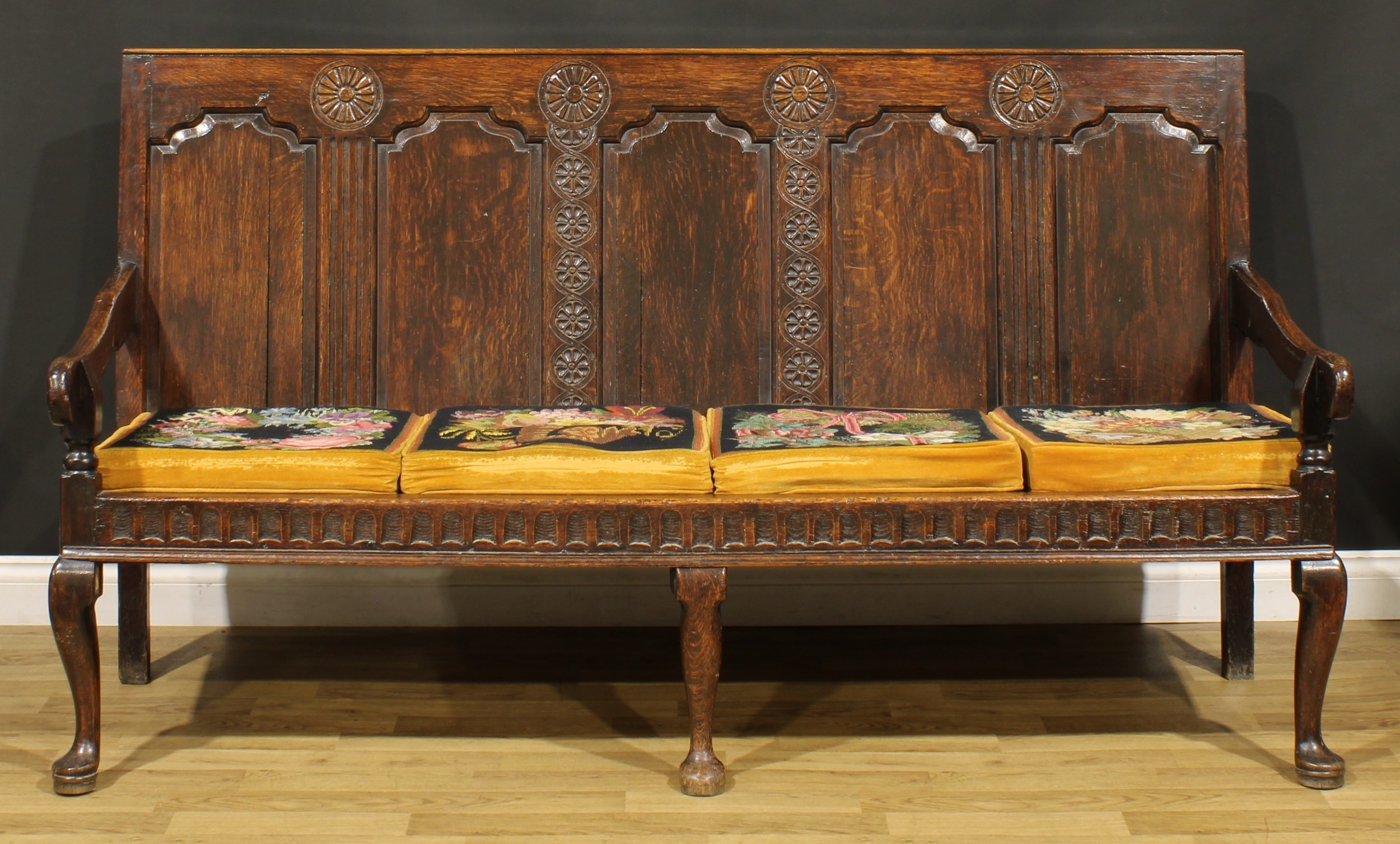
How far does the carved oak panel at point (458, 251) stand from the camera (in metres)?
2.57

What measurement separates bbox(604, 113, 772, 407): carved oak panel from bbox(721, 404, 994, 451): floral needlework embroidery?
0.75 feet

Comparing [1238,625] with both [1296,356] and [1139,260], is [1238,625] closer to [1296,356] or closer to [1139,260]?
[1296,356]

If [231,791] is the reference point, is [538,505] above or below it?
above

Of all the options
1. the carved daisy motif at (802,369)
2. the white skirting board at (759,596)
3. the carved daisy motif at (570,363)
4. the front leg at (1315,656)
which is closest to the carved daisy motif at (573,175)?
the carved daisy motif at (570,363)

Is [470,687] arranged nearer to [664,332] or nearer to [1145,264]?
[664,332]

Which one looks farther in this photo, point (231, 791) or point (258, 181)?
point (258, 181)

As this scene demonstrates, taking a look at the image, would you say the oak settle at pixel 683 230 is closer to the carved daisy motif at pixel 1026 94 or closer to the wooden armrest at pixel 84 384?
the carved daisy motif at pixel 1026 94

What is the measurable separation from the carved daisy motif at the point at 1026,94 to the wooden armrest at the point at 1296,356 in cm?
51

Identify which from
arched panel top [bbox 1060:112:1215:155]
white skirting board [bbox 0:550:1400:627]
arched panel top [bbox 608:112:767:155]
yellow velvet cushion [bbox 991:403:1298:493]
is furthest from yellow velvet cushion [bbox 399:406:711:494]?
arched panel top [bbox 1060:112:1215:155]

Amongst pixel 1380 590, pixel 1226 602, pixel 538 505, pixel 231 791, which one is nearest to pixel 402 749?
pixel 231 791

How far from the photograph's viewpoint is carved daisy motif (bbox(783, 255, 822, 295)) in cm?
258

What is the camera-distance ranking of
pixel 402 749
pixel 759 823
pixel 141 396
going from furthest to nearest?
pixel 141 396
pixel 402 749
pixel 759 823

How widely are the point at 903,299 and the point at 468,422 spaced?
0.95 metres

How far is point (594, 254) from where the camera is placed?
258cm
